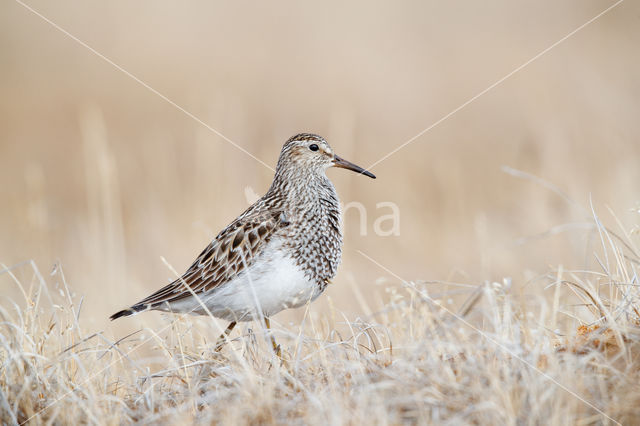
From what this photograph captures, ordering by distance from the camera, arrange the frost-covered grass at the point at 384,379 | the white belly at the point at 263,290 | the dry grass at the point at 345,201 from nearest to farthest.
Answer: the frost-covered grass at the point at 384,379 → the dry grass at the point at 345,201 → the white belly at the point at 263,290

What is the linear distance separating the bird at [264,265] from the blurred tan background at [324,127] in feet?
11.2

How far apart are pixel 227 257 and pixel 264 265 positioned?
0.34m

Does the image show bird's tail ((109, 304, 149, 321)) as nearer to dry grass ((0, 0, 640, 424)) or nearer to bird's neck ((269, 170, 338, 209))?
dry grass ((0, 0, 640, 424))

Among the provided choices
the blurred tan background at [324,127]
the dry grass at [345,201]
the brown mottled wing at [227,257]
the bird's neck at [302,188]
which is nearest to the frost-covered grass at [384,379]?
the dry grass at [345,201]

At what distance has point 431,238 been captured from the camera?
1289cm

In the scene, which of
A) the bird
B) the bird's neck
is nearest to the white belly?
the bird

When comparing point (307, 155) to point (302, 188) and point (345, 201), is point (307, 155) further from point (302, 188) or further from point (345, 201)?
point (345, 201)

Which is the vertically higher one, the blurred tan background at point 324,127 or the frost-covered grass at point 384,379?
the blurred tan background at point 324,127

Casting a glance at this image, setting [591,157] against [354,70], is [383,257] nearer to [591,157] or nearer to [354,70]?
[591,157]

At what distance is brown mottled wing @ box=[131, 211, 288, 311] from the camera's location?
548 cm

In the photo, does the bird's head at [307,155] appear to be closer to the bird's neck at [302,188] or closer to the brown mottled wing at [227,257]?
the bird's neck at [302,188]

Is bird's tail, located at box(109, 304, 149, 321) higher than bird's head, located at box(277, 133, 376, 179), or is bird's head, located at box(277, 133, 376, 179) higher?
bird's head, located at box(277, 133, 376, 179)

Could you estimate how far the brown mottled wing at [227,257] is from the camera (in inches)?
216

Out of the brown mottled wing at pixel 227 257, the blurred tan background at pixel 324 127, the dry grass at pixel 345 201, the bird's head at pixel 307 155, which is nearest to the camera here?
the dry grass at pixel 345 201
